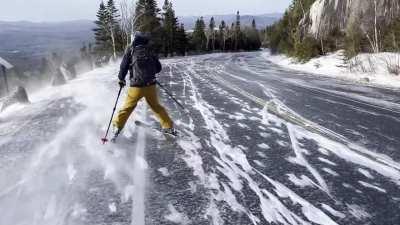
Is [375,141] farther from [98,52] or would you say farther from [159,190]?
[98,52]

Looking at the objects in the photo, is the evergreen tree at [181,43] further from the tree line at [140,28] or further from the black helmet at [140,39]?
the black helmet at [140,39]

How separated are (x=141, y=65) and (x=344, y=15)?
25.8m

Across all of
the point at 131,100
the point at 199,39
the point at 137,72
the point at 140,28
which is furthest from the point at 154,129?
the point at 199,39

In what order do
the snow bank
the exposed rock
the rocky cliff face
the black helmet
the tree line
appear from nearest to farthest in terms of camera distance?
the black helmet → the exposed rock → the snow bank → the rocky cliff face → the tree line

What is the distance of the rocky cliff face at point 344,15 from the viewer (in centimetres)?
2517

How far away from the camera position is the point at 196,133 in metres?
8.16

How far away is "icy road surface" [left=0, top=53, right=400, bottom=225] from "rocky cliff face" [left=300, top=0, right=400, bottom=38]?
53.7 ft

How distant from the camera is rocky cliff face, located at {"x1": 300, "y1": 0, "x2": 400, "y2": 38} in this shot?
2517cm

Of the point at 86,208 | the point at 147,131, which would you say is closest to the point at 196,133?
the point at 147,131

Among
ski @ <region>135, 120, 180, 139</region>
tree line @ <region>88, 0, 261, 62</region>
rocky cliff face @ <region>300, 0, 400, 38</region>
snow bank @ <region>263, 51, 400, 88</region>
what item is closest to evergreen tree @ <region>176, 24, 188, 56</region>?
tree line @ <region>88, 0, 261, 62</region>

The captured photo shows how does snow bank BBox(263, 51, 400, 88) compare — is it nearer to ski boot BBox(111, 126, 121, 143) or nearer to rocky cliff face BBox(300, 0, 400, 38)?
rocky cliff face BBox(300, 0, 400, 38)

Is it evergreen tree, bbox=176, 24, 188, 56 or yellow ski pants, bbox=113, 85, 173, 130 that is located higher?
yellow ski pants, bbox=113, 85, 173, 130

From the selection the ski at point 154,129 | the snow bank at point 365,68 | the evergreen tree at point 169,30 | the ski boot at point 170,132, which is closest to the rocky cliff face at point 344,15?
the snow bank at point 365,68

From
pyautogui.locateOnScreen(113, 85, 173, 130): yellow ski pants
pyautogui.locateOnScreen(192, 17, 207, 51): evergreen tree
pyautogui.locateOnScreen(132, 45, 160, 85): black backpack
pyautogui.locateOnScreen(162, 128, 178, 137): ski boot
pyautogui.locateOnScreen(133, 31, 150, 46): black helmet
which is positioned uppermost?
pyautogui.locateOnScreen(133, 31, 150, 46): black helmet
